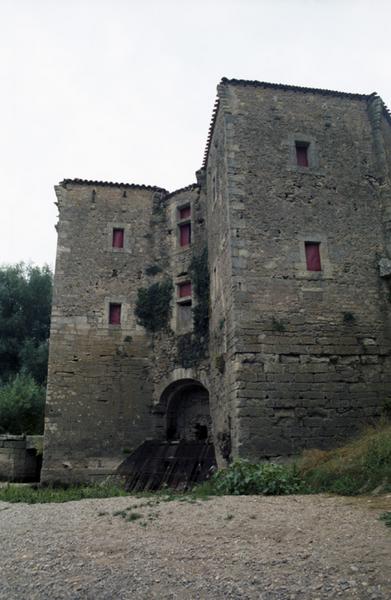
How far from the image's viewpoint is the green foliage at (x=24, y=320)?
26500 millimetres

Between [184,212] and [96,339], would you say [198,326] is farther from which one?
[184,212]

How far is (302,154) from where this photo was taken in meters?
14.4

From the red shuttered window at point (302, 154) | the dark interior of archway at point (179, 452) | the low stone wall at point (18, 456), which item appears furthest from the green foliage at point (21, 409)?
the red shuttered window at point (302, 154)

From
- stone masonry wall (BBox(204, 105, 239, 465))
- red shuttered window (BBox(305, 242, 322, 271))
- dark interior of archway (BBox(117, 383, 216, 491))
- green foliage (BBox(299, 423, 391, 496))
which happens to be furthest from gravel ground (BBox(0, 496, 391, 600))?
red shuttered window (BBox(305, 242, 322, 271))

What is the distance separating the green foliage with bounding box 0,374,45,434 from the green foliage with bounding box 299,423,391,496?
14.2 meters

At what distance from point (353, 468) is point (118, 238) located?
1262 centimetres

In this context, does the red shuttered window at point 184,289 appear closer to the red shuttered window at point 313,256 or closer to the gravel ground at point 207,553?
the red shuttered window at point 313,256

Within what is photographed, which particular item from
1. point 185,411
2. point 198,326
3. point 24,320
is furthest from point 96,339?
point 24,320

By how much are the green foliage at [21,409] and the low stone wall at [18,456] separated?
3065 mm

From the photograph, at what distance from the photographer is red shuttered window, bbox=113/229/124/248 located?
19.0m

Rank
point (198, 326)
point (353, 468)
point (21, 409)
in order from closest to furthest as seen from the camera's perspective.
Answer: point (353, 468) → point (198, 326) → point (21, 409)

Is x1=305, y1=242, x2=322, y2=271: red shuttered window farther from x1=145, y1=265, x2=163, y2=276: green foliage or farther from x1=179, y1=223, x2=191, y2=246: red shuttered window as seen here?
x1=145, y1=265, x2=163, y2=276: green foliage

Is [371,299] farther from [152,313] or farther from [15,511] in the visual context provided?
[15,511]

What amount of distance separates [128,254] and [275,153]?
6.99m
